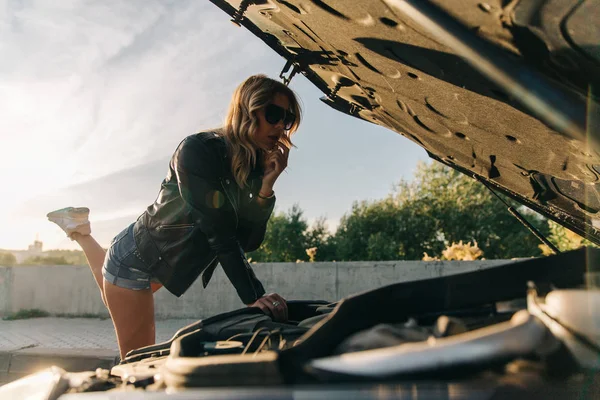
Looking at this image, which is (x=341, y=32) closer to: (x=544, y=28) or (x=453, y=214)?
(x=544, y=28)

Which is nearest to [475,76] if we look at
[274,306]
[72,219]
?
[274,306]

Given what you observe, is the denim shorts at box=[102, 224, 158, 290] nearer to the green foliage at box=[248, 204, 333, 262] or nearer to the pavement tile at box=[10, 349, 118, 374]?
the pavement tile at box=[10, 349, 118, 374]

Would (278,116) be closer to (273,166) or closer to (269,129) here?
(269,129)

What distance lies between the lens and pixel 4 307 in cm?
1299

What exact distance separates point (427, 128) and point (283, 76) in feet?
2.44

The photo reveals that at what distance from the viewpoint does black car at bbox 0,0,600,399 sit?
0.91 meters

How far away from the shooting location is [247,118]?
268cm

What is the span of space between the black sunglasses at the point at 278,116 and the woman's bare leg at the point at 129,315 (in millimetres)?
1163

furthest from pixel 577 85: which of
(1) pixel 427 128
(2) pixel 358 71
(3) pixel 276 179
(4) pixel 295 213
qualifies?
(4) pixel 295 213

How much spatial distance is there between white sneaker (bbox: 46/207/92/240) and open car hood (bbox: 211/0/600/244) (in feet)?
7.16

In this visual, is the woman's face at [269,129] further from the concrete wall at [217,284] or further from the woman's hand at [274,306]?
the concrete wall at [217,284]

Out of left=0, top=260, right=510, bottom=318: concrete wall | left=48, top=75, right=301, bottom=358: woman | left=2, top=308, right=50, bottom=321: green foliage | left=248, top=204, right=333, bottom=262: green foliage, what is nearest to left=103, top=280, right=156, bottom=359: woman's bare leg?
left=48, top=75, right=301, bottom=358: woman

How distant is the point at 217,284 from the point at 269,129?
907 centimetres

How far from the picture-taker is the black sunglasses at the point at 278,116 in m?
2.67
